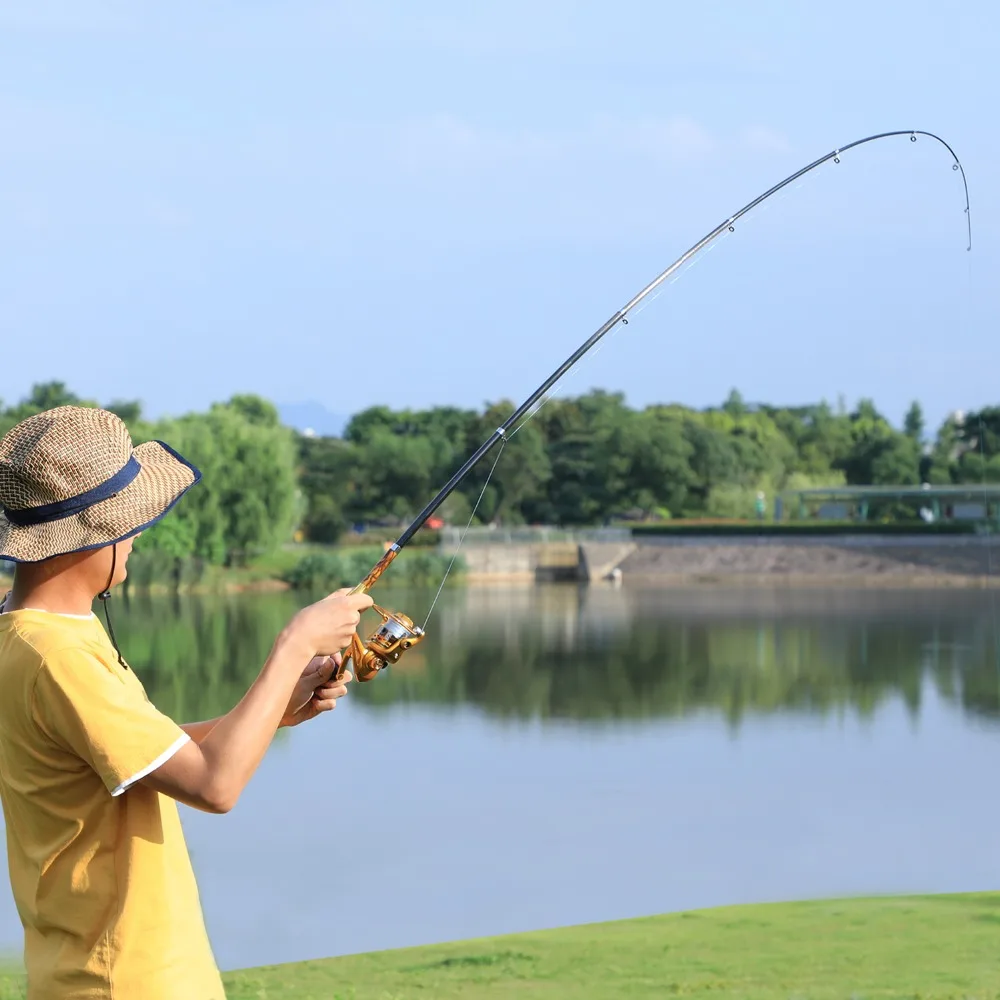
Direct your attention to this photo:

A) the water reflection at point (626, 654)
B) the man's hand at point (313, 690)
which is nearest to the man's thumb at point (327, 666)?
the man's hand at point (313, 690)

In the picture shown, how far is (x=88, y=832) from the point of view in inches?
51.0

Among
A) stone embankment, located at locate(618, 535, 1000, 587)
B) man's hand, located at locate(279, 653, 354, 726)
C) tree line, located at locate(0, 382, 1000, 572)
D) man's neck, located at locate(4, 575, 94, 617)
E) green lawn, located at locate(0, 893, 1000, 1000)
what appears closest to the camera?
man's neck, located at locate(4, 575, 94, 617)

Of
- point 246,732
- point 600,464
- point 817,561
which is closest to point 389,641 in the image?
point 246,732

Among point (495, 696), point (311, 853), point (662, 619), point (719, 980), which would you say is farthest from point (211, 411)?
point (719, 980)

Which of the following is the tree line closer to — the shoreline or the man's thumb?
the shoreline

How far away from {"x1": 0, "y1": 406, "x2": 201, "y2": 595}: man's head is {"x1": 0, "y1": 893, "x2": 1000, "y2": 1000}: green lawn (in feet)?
11.1

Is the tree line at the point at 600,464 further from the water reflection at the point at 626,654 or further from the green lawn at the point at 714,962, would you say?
the green lawn at the point at 714,962

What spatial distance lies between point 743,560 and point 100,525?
3431cm

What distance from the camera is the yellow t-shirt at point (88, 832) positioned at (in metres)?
1.24

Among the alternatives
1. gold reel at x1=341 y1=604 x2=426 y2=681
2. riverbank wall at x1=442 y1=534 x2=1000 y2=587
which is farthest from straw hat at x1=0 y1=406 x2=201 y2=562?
riverbank wall at x1=442 y1=534 x2=1000 y2=587

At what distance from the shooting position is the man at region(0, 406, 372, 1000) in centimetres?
125

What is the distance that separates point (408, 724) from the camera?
13055mm

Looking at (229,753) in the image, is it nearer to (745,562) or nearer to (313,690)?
(313,690)

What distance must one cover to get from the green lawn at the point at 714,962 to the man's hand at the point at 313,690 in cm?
298
